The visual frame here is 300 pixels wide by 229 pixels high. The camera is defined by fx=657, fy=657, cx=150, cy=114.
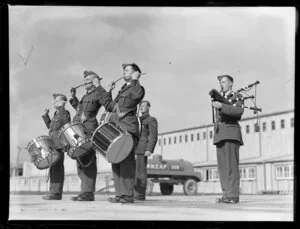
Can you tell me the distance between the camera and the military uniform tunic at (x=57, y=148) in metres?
12.0

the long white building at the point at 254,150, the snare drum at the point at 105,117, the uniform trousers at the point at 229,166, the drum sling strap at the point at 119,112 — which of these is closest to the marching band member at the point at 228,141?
the uniform trousers at the point at 229,166

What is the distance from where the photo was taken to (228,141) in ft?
38.3

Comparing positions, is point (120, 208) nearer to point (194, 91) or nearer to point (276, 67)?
point (194, 91)

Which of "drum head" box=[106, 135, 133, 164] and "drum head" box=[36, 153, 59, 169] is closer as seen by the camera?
"drum head" box=[106, 135, 133, 164]

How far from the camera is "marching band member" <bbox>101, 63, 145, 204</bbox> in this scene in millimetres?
11453

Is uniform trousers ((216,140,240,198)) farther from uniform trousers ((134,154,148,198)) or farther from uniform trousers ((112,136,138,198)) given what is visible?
uniform trousers ((112,136,138,198))

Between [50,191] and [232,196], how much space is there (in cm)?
331

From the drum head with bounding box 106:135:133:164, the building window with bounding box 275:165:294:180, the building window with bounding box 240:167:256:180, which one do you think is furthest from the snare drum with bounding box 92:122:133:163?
the building window with bounding box 275:165:294:180

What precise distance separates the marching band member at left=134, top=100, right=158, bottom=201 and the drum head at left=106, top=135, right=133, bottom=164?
708mm
